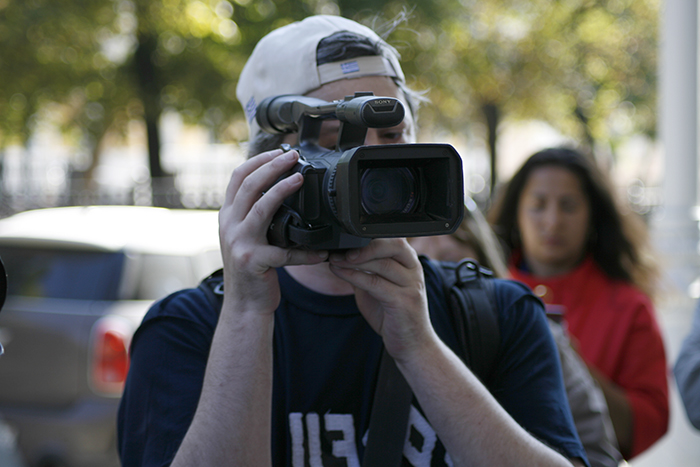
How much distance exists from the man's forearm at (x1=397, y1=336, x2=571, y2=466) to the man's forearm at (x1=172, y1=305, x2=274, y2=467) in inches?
11.1

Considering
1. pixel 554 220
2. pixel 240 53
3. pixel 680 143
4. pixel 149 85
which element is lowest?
pixel 554 220

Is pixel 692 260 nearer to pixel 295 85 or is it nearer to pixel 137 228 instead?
pixel 137 228

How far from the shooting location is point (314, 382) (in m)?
1.44

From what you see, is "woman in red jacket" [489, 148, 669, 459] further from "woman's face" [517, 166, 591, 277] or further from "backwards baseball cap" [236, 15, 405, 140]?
"backwards baseball cap" [236, 15, 405, 140]

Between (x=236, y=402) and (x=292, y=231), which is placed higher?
(x=292, y=231)

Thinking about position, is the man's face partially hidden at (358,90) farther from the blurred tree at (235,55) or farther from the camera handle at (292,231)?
the blurred tree at (235,55)

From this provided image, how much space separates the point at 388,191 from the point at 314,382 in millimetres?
432

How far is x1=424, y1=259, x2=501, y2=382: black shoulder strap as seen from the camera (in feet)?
4.91

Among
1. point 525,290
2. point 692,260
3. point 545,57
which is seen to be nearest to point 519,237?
point 525,290

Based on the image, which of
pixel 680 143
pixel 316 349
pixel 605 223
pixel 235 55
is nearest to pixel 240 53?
pixel 235 55

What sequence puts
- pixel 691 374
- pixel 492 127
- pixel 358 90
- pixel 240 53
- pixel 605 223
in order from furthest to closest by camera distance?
pixel 492 127 < pixel 240 53 < pixel 605 223 < pixel 691 374 < pixel 358 90

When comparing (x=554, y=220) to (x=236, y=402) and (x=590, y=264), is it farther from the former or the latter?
(x=236, y=402)

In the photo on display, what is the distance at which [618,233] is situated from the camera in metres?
3.31

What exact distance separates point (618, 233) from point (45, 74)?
14244 millimetres
